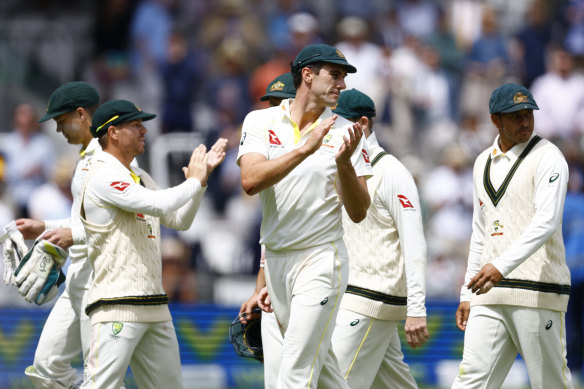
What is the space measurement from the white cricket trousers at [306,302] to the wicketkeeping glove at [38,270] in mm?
1876

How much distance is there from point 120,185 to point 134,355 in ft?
3.82

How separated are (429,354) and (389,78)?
17.6 feet

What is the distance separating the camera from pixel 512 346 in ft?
23.1

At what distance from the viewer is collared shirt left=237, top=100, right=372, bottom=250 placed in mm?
6312

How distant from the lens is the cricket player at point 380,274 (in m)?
7.07

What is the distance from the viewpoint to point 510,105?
697 cm

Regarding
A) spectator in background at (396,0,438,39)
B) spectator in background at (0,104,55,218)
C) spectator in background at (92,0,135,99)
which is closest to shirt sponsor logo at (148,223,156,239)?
spectator in background at (0,104,55,218)

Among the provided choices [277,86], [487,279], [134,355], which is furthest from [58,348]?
[487,279]

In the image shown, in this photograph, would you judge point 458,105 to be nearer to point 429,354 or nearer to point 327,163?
point 429,354

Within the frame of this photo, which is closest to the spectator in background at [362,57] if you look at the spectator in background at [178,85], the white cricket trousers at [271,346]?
Answer: the spectator in background at [178,85]

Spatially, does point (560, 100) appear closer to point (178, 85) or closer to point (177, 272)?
point (178, 85)

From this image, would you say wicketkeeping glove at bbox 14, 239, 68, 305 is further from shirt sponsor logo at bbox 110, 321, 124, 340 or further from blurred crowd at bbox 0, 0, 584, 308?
blurred crowd at bbox 0, 0, 584, 308

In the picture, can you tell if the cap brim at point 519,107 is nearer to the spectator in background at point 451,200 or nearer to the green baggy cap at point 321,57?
the green baggy cap at point 321,57

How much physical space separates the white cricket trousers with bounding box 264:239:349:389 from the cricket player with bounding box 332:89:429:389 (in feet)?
2.46
